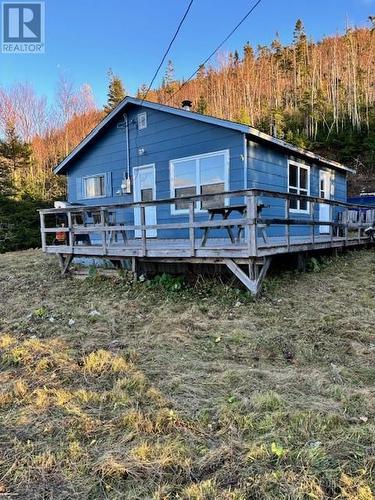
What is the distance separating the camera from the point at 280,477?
7.23ft

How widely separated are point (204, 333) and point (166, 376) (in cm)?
127

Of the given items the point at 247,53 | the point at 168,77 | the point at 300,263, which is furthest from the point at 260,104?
the point at 300,263

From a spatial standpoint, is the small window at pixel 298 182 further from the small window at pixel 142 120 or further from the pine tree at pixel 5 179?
the pine tree at pixel 5 179

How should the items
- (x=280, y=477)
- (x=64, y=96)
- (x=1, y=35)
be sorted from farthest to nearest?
1. (x=64, y=96)
2. (x=1, y=35)
3. (x=280, y=477)

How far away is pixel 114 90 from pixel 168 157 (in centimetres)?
2754

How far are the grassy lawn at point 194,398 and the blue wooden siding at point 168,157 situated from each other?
3278 mm

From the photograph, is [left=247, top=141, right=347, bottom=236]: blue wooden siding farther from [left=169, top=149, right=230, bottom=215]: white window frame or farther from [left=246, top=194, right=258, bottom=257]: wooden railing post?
[left=246, top=194, right=258, bottom=257]: wooden railing post

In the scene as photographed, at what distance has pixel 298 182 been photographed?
10.4 m

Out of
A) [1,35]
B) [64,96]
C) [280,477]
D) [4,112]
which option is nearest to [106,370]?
[280,477]

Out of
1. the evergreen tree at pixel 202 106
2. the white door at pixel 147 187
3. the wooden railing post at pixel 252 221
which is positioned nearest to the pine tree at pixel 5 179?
the white door at pixel 147 187

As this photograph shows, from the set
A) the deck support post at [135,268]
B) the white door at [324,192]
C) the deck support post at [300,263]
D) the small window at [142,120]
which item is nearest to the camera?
the deck support post at [135,268]

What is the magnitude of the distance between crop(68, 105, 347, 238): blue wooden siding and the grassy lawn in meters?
3.28

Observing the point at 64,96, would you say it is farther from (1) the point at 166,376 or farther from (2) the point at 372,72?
(1) the point at 166,376

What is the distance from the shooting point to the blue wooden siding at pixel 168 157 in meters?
8.28
